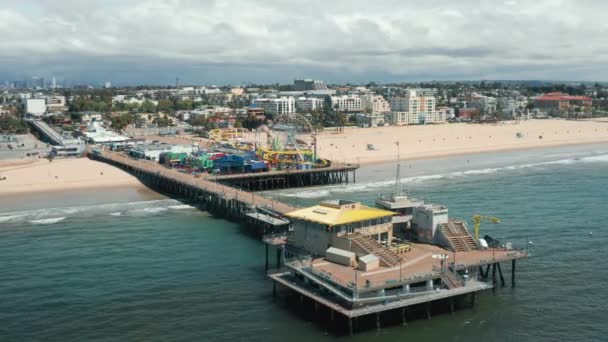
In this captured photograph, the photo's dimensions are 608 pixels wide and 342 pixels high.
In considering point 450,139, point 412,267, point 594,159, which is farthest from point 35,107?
point 412,267

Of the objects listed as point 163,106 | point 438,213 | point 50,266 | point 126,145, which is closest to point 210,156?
point 126,145

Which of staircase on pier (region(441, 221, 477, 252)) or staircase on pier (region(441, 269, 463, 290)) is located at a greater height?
staircase on pier (region(441, 221, 477, 252))

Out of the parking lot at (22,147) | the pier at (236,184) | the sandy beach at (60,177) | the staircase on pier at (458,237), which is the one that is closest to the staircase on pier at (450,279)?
the staircase on pier at (458,237)

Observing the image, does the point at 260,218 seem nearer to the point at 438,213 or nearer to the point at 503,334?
the point at 438,213

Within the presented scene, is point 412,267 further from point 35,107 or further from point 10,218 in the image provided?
point 35,107

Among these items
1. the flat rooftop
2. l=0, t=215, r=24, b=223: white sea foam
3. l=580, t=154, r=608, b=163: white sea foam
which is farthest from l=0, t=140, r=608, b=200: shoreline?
l=580, t=154, r=608, b=163: white sea foam

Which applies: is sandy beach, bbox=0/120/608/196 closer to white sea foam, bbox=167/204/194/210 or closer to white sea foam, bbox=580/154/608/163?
white sea foam, bbox=167/204/194/210

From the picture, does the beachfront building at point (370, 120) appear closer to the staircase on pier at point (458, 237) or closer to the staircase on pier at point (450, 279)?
the staircase on pier at point (458, 237)
